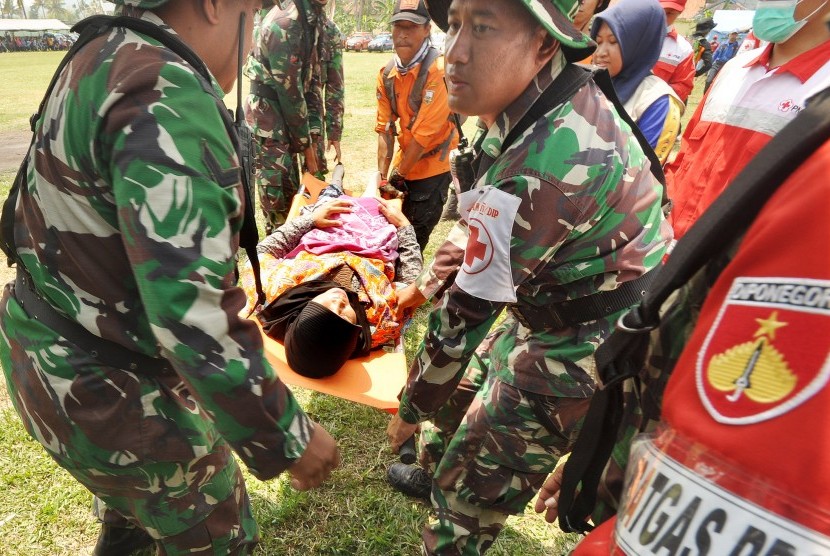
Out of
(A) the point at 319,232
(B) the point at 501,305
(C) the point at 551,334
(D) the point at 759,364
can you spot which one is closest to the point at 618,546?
(D) the point at 759,364

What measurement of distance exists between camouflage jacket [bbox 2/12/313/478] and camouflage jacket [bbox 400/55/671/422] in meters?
0.59

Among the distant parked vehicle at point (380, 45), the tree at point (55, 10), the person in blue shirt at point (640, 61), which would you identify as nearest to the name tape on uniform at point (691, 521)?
the person in blue shirt at point (640, 61)

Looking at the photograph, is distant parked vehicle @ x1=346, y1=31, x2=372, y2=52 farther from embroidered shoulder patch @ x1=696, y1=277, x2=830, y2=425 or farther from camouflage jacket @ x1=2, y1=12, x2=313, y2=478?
embroidered shoulder patch @ x1=696, y1=277, x2=830, y2=425

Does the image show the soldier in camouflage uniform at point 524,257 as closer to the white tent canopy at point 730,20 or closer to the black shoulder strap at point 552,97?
the black shoulder strap at point 552,97

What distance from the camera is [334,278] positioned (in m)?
3.04

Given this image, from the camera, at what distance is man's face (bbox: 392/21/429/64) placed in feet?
13.0

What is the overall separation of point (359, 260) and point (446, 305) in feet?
5.78

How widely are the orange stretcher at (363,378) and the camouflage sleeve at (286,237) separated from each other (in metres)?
0.81

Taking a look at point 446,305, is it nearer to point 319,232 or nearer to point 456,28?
point 456,28

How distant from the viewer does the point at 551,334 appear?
170 cm

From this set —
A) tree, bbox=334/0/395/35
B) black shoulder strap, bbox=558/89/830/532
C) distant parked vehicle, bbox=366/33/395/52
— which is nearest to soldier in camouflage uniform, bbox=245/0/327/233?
black shoulder strap, bbox=558/89/830/532

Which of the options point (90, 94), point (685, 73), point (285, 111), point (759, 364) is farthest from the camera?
point (685, 73)

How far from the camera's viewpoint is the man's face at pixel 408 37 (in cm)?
397

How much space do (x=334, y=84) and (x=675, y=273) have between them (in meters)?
4.58
